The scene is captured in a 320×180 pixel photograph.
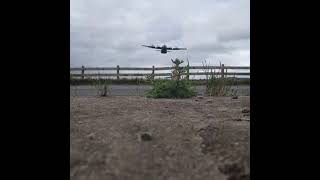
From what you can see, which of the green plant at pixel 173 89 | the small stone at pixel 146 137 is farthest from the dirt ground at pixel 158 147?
the green plant at pixel 173 89

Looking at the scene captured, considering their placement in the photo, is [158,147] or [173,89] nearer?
[158,147]

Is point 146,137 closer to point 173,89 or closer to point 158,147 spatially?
point 158,147

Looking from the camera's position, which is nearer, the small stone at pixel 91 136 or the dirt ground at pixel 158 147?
the dirt ground at pixel 158 147

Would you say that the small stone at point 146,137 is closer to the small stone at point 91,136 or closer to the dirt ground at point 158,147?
the dirt ground at point 158,147

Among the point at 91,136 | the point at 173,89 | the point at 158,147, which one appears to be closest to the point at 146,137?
the point at 158,147

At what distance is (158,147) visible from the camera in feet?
8.50

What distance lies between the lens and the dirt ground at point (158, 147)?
7.73 feet
